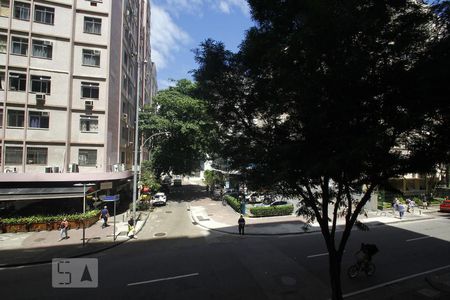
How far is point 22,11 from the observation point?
81.8 ft

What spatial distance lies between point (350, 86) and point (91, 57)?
86.0 feet

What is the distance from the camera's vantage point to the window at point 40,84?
2477 cm

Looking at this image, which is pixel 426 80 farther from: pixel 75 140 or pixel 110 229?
pixel 75 140

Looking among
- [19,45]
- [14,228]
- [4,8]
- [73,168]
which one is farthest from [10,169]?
[4,8]

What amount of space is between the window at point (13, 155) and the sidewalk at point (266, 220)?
15.0 metres

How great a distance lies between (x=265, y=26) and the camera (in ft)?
26.3

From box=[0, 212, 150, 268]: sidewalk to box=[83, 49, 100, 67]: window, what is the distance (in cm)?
1416

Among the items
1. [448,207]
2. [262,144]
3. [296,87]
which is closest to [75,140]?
[262,144]

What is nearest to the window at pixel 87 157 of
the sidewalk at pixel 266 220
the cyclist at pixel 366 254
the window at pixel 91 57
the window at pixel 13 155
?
the window at pixel 13 155

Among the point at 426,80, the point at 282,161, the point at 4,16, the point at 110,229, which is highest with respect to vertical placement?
the point at 4,16

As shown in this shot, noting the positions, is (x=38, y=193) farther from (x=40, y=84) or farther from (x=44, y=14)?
(x=44, y=14)

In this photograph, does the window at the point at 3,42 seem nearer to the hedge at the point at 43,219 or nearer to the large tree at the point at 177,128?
the hedge at the point at 43,219

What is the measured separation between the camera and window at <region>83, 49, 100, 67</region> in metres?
27.0

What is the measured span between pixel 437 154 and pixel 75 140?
26237 mm
